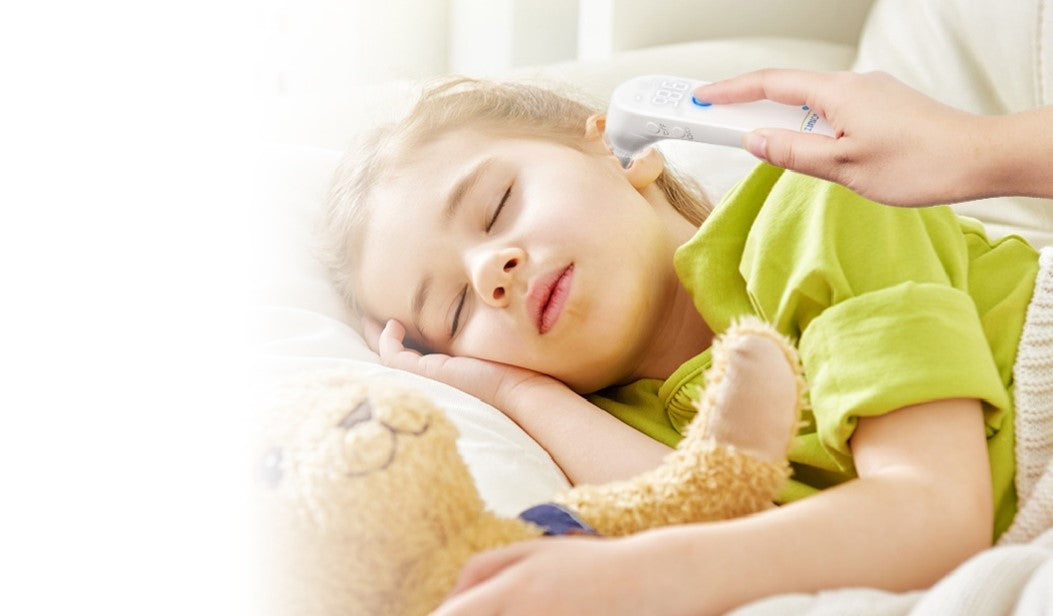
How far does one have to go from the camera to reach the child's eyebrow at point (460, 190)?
0.91 meters

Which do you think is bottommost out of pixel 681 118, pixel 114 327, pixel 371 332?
pixel 371 332

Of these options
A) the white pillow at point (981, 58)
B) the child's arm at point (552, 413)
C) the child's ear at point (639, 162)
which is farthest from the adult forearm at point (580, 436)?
the white pillow at point (981, 58)

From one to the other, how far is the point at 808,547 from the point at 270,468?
266 mm

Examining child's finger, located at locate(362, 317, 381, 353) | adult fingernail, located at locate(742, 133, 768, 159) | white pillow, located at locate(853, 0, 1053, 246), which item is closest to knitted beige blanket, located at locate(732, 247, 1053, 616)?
adult fingernail, located at locate(742, 133, 768, 159)

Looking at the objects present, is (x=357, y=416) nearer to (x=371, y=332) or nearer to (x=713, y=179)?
(x=371, y=332)

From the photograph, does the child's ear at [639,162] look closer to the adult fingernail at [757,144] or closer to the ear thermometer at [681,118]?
the ear thermometer at [681,118]

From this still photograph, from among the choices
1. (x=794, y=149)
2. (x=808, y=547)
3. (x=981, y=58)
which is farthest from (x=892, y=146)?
(x=981, y=58)

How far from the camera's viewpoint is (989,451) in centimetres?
75

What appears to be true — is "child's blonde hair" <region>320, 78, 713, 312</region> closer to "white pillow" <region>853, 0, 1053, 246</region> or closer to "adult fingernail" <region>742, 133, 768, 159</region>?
"adult fingernail" <region>742, 133, 768, 159</region>

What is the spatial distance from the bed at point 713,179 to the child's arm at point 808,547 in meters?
0.02

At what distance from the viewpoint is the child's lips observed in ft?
2.77

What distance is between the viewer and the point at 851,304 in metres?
0.73

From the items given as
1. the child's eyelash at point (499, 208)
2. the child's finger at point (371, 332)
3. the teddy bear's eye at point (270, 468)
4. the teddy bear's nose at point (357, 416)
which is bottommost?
the child's finger at point (371, 332)

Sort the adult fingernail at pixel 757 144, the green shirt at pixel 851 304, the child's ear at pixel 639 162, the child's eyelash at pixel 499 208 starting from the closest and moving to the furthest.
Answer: the green shirt at pixel 851 304
the adult fingernail at pixel 757 144
the child's eyelash at pixel 499 208
the child's ear at pixel 639 162
